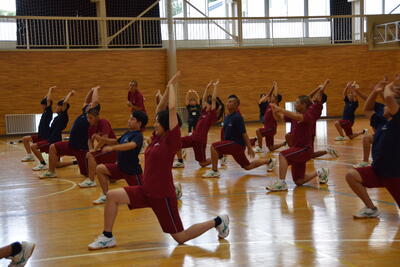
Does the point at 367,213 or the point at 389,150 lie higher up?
the point at 389,150

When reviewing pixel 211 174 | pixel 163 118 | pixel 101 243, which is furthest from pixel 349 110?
pixel 101 243

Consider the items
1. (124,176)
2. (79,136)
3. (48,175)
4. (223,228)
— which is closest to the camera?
(223,228)

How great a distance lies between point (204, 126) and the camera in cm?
1141

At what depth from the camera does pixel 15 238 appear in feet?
20.9

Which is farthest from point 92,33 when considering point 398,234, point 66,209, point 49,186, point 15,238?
point 398,234

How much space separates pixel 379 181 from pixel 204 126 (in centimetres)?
558

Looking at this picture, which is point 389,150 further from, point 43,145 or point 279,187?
point 43,145

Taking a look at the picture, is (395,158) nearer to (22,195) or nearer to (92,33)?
(22,195)

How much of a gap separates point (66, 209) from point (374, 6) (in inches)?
959

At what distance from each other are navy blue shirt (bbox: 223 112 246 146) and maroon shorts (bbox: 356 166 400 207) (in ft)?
13.8

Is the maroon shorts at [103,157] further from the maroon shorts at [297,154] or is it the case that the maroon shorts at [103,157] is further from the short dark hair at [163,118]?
the short dark hair at [163,118]

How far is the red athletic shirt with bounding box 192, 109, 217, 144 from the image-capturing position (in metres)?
11.4

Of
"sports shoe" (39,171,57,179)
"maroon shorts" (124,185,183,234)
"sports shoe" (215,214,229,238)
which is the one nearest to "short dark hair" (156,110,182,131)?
"maroon shorts" (124,185,183,234)

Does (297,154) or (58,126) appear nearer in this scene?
(297,154)
